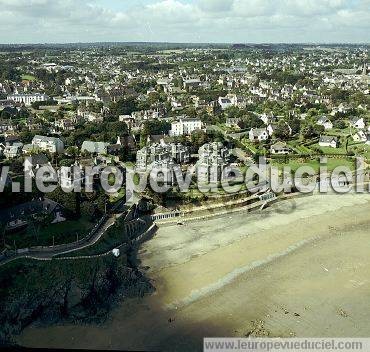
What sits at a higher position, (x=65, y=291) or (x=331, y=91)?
(x=331, y=91)

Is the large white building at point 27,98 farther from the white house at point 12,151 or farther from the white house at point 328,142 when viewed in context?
the white house at point 328,142

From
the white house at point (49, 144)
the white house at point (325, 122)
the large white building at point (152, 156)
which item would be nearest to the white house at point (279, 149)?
the large white building at point (152, 156)

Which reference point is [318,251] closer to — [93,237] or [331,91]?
[93,237]

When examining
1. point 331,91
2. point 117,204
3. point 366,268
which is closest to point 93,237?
point 117,204

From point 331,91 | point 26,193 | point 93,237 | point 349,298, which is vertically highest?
point 331,91

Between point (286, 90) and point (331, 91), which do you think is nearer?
point (331, 91)

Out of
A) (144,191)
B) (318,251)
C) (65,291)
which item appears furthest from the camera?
(144,191)

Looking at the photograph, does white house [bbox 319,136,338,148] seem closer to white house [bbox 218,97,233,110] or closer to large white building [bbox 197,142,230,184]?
large white building [bbox 197,142,230,184]
